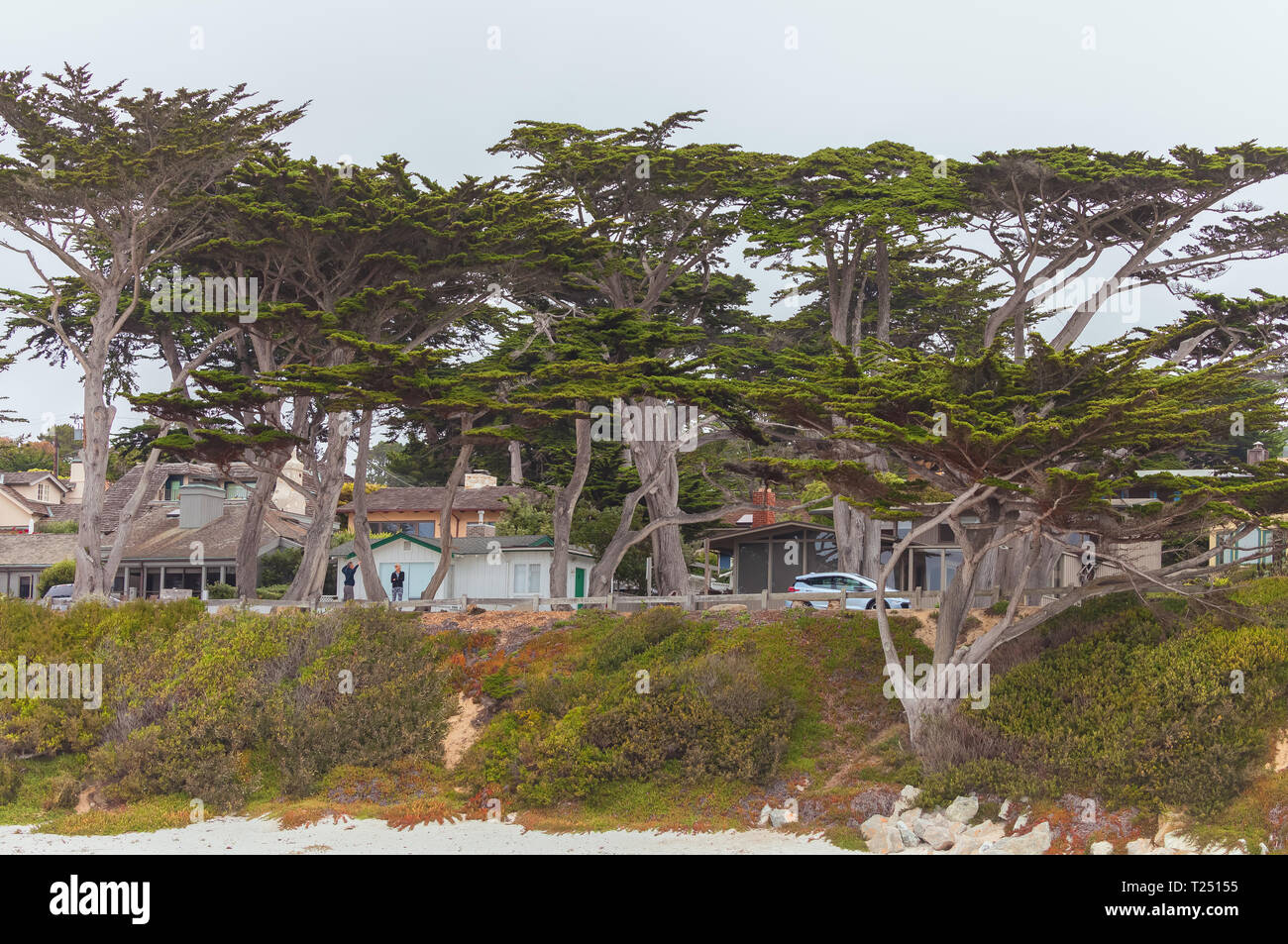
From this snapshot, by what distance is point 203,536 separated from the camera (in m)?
49.7

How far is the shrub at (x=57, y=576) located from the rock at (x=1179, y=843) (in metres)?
41.0

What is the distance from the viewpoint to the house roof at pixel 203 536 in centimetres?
4853

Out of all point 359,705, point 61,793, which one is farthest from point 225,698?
point 61,793

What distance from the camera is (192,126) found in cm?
3447

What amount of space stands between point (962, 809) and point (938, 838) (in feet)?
2.98

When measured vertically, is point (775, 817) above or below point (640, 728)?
below

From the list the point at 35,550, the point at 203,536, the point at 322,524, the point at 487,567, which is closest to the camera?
the point at 322,524

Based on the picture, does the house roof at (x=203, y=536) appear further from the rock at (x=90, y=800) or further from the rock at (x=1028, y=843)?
the rock at (x=1028, y=843)

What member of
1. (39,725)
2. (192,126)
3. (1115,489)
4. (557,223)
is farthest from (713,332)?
(39,725)

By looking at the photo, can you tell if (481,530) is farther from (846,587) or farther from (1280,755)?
(1280,755)

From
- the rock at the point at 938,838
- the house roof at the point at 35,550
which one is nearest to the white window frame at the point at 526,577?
the rock at the point at 938,838

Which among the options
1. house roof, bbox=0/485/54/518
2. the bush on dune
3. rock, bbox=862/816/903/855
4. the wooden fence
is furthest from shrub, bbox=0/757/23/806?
house roof, bbox=0/485/54/518

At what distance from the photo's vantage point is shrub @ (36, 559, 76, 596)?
4922 cm

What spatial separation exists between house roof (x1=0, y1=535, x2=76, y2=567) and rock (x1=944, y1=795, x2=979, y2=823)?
40.0 meters
